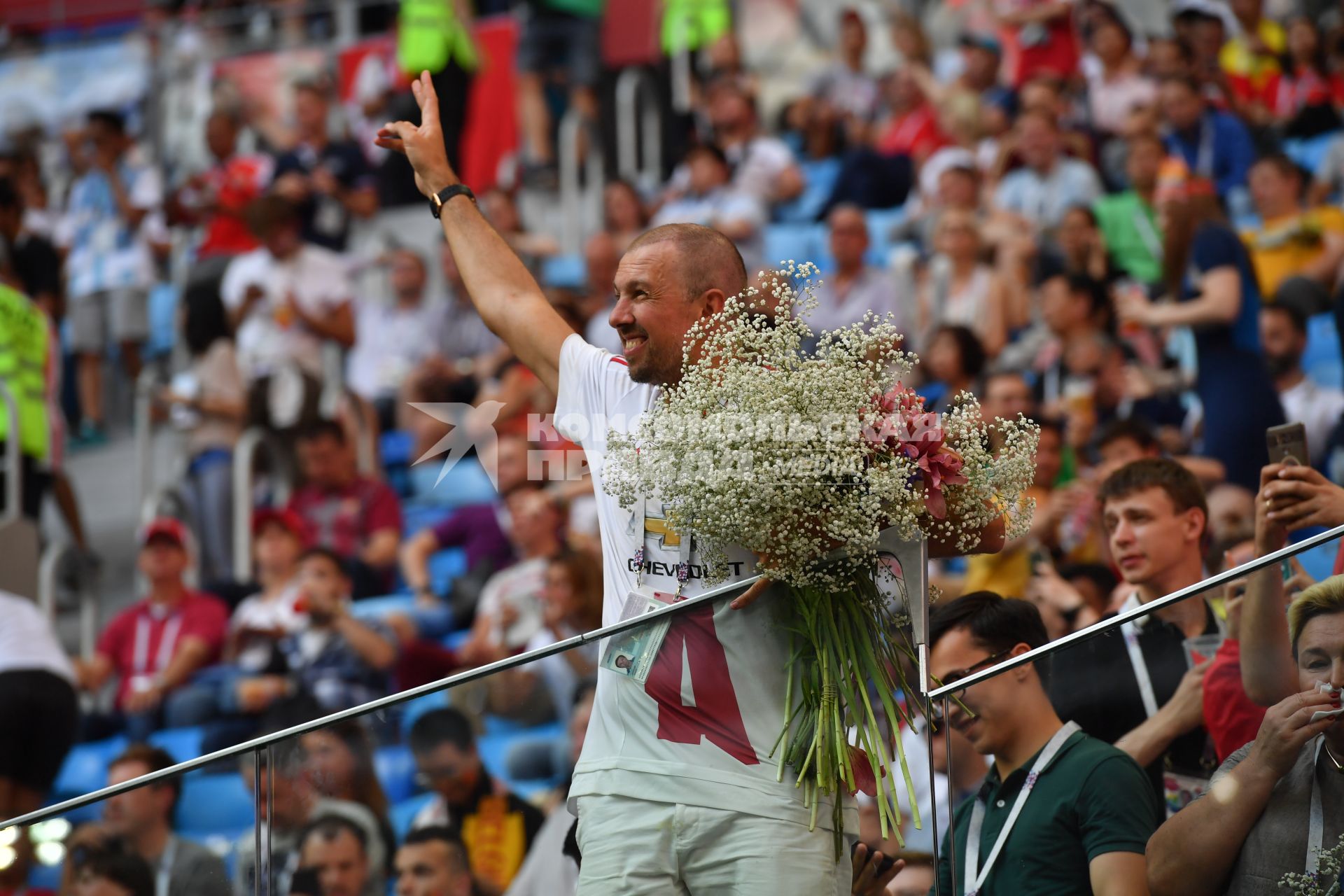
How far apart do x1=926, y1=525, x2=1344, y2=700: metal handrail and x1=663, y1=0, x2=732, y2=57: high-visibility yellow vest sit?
9.14 m

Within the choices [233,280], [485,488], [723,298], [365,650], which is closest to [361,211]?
[233,280]

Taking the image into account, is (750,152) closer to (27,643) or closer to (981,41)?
(981,41)

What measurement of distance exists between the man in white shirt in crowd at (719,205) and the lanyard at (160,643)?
3.20 m

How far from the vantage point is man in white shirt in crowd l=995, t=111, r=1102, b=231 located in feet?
26.8

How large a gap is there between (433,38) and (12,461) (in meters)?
4.60

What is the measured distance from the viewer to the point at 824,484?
2.44 m

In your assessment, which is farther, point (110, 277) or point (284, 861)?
point (110, 277)

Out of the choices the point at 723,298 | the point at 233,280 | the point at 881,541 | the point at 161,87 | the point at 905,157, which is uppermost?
the point at 161,87

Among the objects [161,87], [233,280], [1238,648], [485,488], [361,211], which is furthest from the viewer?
[161,87]

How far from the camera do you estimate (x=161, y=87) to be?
497 inches

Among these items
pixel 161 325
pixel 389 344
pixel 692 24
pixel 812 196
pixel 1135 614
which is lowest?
pixel 1135 614

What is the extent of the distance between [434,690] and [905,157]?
7.29 metres

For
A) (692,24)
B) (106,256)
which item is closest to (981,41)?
(692,24)

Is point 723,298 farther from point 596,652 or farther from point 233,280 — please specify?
point 233,280
